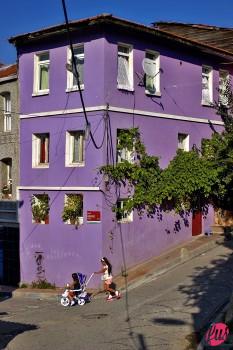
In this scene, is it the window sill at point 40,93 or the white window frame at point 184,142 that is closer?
the window sill at point 40,93

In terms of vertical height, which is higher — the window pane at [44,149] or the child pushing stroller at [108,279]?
the window pane at [44,149]

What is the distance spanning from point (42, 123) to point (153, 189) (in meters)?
4.96

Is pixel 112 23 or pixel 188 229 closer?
pixel 112 23

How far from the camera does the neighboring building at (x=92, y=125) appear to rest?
21.8m

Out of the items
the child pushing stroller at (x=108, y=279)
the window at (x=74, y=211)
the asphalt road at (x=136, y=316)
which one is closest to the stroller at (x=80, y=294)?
the asphalt road at (x=136, y=316)

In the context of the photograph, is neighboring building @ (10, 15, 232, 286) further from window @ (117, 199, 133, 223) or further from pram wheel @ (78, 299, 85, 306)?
pram wheel @ (78, 299, 85, 306)

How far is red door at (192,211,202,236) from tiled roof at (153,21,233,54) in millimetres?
8193

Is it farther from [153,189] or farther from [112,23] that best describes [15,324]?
[112,23]

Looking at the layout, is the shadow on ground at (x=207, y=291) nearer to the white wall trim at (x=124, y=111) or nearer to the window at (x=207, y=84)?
the white wall trim at (x=124, y=111)

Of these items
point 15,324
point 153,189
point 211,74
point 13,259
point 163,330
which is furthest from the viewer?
point 211,74

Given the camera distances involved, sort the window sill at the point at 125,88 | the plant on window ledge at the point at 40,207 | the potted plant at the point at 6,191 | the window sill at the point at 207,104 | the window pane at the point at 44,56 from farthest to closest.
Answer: the window sill at the point at 207,104 → the potted plant at the point at 6,191 → the window pane at the point at 44,56 → the plant on window ledge at the point at 40,207 → the window sill at the point at 125,88

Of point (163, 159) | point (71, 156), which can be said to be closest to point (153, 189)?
point (163, 159)

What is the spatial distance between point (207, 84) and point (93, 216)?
28.2ft

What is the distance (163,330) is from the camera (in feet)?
47.8
